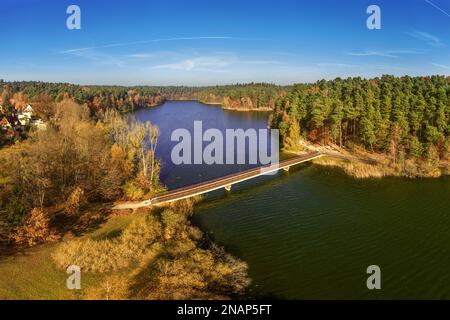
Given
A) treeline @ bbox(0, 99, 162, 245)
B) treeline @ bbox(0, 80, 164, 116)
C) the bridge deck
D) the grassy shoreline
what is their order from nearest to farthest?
1. treeline @ bbox(0, 99, 162, 245)
2. the bridge deck
3. the grassy shoreline
4. treeline @ bbox(0, 80, 164, 116)

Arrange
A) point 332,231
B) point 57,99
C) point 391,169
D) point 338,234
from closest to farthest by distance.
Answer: point 338,234, point 332,231, point 391,169, point 57,99

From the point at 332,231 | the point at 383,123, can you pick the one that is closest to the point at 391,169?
the point at 383,123

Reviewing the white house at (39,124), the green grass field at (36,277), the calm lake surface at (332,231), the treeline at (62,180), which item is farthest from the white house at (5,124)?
the green grass field at (36,277)

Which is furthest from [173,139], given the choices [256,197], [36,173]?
[36,173]

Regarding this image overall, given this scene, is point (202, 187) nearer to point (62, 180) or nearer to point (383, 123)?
point (62, 180)

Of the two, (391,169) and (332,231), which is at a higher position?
(391,169)

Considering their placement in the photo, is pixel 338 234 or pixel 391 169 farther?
pixel 391 169

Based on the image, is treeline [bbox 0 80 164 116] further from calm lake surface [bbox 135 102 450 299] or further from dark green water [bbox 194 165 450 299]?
dark green water [bbox 194 165 450 299]

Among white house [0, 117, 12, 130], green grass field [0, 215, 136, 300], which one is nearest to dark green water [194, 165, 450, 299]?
green grass field [0, 215, 136, 300]
